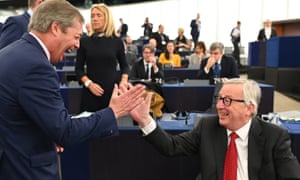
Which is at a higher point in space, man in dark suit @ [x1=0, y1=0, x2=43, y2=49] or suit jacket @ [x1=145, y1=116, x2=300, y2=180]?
man in dark suit @ [x1=0, y1=0, x2=43, y2=49]

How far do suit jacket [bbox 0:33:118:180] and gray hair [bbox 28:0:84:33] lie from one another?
6 cm

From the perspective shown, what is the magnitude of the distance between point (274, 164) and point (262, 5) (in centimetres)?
1337

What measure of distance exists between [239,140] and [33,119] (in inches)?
40.2

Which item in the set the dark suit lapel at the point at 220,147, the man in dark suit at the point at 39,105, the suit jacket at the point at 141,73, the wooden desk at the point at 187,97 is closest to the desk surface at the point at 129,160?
the dark suit lapel at the point at 220,147

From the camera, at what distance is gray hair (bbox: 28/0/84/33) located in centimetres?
120

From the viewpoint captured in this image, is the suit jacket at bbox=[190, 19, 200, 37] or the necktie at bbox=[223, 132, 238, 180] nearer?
the necktie at bbox=[223, 132, 238, 180]

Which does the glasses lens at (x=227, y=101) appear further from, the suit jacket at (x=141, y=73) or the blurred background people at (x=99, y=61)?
the suit jacket at (x=141, y=73)

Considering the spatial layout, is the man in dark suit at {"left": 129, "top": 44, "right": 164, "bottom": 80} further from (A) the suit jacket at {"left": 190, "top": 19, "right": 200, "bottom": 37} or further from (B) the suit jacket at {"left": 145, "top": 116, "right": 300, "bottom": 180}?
(A) the suit jacket at {"left": 190, "top": 19, "right": 200, "bottom": 37}

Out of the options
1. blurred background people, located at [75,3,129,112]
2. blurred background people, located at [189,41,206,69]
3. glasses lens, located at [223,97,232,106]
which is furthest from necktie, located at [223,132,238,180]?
blurred background people, located at [189,41,206,69]

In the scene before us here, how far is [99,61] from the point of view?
277cm

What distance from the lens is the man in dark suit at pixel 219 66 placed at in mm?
5004

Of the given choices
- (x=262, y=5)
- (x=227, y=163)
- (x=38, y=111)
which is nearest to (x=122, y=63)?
(x=227, y=163)

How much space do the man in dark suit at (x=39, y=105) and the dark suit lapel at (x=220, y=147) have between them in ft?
2.21

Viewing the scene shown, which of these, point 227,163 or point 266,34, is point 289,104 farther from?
point 227,163
